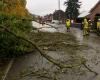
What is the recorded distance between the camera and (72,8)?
82.2 m

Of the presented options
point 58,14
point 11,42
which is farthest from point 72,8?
point 11,42

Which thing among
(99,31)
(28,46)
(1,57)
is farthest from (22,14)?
(99,31)

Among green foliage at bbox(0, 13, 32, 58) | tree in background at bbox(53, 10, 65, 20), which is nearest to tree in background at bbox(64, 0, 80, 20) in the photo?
tree in background at bbox(53, 10, 65, 20)

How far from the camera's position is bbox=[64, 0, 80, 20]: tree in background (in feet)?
266

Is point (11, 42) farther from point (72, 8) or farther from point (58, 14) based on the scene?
Answer: point (58, 14)

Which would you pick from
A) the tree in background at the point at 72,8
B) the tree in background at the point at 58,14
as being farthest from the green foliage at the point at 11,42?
the tree in background at the point at 58,14

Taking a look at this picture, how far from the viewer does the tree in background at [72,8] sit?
81062mm

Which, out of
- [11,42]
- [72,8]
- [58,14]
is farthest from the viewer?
[58,14]

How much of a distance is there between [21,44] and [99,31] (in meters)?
17.3

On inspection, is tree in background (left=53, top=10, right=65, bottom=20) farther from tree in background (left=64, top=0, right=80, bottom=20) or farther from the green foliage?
the green foliage

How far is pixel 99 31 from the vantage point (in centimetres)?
3133

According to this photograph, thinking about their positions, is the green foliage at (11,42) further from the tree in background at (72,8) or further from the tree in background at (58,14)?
the tree in background at (58,14)

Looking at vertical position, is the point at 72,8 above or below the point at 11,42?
above

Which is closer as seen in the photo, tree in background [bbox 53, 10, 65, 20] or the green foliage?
the green foliage
